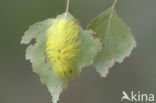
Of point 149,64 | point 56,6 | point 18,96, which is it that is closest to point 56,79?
point 56,6

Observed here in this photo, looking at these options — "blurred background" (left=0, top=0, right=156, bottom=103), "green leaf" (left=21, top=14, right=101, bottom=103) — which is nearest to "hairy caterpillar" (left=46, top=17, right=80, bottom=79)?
"green leaf" (left=21, top=14, right=101, bottom=103)

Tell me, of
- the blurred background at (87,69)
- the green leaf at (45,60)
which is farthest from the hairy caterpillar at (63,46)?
the blurred background at (87,69)

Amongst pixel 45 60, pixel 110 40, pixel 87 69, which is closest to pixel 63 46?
pixel 45 60

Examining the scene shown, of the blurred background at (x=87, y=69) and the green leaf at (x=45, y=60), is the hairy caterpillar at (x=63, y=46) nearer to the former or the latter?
the green leaf at (x=45, y=60)

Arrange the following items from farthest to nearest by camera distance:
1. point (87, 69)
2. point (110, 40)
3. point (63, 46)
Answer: point (87, 69) → point (110, 40) → point (63, 46)

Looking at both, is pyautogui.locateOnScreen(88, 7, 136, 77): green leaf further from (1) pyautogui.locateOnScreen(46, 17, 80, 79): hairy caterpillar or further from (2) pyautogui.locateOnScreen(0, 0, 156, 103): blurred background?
(2) pyautogui.locateOnScreen(0, 0, 156, 103): blurred background

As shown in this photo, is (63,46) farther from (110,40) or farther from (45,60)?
(110,40)
